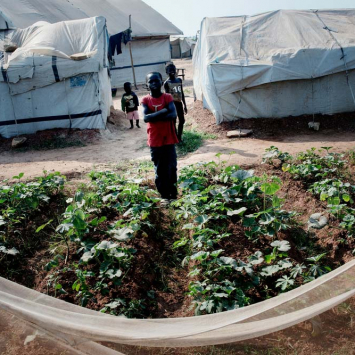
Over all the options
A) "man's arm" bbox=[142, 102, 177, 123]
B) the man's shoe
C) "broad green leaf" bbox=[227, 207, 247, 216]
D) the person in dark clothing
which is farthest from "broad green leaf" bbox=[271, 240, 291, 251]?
the person in dark clothing

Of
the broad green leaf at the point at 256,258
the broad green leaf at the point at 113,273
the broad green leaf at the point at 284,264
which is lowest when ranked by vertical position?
the broad green leaf at the point at 284,264

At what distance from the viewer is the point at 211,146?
26.8 feet

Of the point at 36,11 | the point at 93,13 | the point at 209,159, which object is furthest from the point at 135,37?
the point at 209,159

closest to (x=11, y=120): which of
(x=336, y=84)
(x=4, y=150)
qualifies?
(x=4, y=150)

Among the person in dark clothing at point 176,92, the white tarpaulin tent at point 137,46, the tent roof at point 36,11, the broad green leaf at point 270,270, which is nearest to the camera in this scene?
the broad green leaf at point 270,270

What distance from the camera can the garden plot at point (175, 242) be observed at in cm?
329

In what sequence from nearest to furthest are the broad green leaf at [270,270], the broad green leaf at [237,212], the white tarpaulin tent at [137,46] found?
the broad green leaf at [270,270], the broad green leaf at [237,212], the white tarpaulin tent at [137,46]

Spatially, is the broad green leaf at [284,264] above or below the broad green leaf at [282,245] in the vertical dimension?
below

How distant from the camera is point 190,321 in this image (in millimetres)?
2137

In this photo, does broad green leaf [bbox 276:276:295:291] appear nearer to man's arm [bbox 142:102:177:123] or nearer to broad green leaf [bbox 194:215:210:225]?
broad green leaf [bbox 194:215:210:225]

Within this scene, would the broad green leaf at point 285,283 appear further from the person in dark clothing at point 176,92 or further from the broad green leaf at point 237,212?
the person in dark clothing at point 176,92

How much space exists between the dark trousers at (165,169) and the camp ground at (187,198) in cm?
2

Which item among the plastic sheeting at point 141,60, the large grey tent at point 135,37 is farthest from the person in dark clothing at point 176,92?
the plastic sheeting at point 141,60

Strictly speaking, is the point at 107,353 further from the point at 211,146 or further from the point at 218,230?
the point at 211,146
